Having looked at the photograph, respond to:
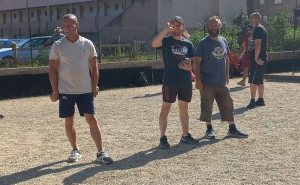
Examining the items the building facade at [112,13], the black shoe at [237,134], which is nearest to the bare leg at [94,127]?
the black shoe at [237,134]

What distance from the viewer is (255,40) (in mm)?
9422

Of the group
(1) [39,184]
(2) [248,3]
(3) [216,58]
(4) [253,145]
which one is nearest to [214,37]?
(3) [216,58]

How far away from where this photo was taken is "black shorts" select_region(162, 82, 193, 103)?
6.38m

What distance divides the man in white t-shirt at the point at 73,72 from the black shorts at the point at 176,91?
1.06m

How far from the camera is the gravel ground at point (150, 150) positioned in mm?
5281

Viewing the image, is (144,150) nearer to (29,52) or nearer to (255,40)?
(255,40)

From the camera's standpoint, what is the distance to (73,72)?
5617 mm

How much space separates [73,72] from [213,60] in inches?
83.2

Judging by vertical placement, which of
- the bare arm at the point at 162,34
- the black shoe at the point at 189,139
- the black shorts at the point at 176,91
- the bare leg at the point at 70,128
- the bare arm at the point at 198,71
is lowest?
the black shoe at the point at 189,139

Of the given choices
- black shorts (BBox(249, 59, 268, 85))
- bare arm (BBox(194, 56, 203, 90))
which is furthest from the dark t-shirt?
bare arm (BBox(194, 56, 203, 90))

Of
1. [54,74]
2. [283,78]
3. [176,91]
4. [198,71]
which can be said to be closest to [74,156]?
[54,74]

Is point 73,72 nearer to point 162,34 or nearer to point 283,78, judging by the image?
point 162,34

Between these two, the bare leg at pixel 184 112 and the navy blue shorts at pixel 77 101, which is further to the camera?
the bare leg at pixel 184 112

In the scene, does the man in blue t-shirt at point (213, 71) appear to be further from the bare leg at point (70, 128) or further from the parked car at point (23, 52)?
the parked car at point (23, 52)
